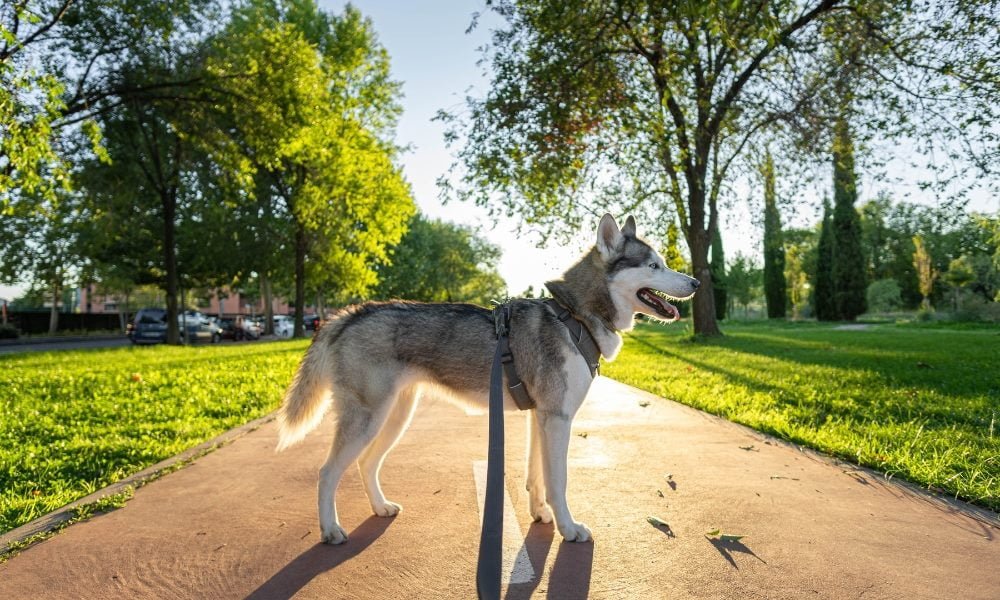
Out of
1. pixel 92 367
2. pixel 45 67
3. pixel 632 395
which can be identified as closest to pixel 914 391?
pixel 632 395

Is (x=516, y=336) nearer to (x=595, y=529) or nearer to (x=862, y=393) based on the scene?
(x=595, y=529)

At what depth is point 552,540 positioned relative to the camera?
11.7ft

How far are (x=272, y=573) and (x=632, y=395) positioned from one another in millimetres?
7563

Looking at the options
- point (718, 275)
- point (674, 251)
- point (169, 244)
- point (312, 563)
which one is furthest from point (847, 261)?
point (312, 563)

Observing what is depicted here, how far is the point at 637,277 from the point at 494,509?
6.04 ft

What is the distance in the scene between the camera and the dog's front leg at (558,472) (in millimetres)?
3504

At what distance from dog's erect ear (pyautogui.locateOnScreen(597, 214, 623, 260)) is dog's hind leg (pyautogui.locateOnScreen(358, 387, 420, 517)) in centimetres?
160

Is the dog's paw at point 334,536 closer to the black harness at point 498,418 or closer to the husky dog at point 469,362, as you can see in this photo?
the husky dog at point 469,362

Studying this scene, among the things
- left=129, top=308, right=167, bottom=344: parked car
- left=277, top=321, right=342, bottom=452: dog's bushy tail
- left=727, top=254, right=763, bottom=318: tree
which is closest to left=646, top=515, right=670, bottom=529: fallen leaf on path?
left=277, top=321, right=342, bottom=452: dog's bushy tail

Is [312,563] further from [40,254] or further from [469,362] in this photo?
[40,254]

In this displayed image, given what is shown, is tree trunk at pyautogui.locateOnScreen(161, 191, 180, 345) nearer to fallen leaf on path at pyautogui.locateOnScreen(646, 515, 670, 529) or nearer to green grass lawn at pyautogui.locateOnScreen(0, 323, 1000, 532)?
green grass lawn at pyautogui.locateOnScreen(0, 323, 1000, 532)

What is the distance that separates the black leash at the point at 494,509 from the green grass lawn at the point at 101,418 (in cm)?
322

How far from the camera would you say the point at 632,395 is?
9867mm

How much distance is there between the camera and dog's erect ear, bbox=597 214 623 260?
154 inches
